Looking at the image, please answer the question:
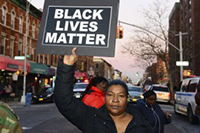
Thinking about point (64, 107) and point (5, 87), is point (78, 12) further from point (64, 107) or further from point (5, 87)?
point (5, 87)

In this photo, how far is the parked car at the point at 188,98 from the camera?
37.7 feet

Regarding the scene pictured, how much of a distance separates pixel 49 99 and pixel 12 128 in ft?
71.8

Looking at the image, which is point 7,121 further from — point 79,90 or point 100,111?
point 79,90

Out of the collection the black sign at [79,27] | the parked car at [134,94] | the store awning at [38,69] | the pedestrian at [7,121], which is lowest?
the parked car at [134,94]

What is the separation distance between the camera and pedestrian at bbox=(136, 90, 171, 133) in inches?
185

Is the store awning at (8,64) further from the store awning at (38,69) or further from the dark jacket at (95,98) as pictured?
the dark jacket at (95,98)

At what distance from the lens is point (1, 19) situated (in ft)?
90.2

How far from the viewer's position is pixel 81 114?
2.54 meters

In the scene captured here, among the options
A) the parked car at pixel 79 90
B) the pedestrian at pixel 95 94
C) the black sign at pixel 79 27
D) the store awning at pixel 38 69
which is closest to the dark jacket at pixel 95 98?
the pedestrian at pixel 95 94

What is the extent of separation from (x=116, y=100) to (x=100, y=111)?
0.20 metres

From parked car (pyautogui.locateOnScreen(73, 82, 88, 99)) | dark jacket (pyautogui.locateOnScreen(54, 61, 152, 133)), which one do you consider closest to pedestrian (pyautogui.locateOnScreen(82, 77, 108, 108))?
dark jacket (pyautogui.locateOnScreen(54, 61, 152, 133))

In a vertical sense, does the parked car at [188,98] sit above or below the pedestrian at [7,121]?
below

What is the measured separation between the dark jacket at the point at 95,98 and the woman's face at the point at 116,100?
128cm

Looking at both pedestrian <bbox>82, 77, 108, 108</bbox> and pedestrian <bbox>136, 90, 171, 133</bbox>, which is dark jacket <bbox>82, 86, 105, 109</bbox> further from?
pedestrian <bbox>136, 90, 171, 133</bbox>
